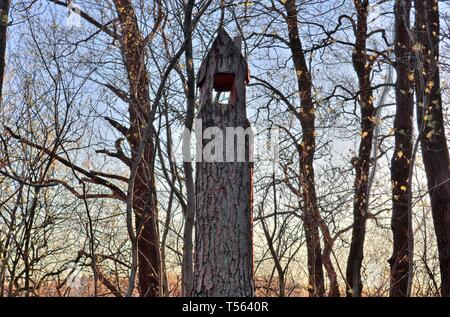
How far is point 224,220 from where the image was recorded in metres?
4.09

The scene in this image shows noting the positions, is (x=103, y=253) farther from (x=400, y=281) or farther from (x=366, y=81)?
(x=366, y=81)

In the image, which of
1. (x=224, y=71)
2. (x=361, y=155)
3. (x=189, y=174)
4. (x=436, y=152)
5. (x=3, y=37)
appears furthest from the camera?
(x=361, y=155)

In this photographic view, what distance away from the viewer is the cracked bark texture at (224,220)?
13.3 ft

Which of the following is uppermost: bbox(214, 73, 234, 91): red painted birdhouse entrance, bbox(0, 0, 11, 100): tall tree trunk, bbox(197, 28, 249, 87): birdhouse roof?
bbox(0, 0, 11, 100): tall tree trunk

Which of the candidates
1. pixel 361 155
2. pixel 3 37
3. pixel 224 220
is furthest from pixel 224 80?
pixel 361 155

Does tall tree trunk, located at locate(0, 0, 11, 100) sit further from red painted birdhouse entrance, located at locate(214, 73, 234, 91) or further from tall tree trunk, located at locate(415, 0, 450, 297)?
tall tree trunk, located at locate(415, 0, 450, 297)

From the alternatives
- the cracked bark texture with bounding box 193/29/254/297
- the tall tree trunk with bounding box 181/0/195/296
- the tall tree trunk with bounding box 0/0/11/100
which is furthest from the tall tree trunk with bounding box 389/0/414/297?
the tall tree trunk with bounding box 0/0/11/100

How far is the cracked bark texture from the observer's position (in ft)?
13.3

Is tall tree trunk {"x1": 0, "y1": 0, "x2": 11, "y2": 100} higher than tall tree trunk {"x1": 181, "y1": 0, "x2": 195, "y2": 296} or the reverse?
higher

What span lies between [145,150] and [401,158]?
3.67 m

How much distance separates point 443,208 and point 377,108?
6.05ft

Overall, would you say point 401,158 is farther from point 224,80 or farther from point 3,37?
point 3,37

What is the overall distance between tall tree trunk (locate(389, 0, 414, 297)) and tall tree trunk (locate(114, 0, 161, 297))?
3.30m
